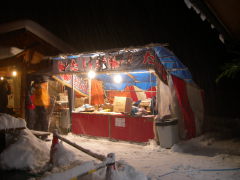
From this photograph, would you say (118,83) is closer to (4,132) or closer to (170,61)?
(170,61)

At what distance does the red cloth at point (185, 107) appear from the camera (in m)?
9.28

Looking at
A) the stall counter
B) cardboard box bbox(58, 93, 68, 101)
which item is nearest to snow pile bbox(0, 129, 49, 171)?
the stall counter

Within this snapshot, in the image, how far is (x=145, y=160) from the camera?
7242 millimetres

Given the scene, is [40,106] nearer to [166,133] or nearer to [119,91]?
[119,91]

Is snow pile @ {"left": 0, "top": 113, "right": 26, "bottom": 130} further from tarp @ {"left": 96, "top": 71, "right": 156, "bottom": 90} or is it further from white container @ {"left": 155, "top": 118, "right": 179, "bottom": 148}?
tarp @ {"left": 96, "top": 71, "right": 156, "bottom": 90}

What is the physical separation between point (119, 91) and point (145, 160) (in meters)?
6.68

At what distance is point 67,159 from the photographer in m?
5.85

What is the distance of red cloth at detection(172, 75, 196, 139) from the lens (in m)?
9.28

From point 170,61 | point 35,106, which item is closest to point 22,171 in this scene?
point 35,106

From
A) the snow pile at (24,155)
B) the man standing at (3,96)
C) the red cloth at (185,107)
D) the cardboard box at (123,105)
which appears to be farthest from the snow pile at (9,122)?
the red cloth at (185,107)

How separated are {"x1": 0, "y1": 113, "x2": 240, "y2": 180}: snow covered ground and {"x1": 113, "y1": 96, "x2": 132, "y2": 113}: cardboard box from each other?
2.24m

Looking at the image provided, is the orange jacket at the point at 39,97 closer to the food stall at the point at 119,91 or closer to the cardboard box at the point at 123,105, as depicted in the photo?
the food stall at the point at 119,91

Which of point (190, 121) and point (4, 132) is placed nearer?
point (4, 132)

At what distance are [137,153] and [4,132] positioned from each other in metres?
4.81
